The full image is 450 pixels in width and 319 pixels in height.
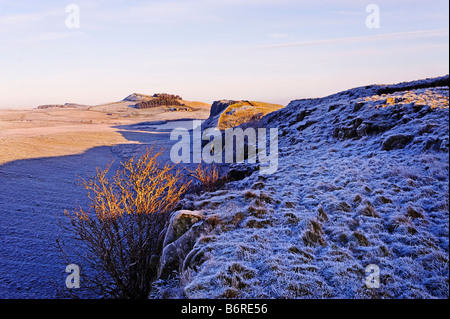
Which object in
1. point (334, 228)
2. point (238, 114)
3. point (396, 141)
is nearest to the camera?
point (334, 228)

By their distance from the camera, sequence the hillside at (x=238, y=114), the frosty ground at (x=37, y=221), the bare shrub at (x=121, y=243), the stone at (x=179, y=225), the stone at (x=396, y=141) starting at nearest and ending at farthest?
the bare shrub at (x=121, y=243)
the stone at (x=179, y=225)
the frosty ground at (x=37, y=221)
the stone at (x=396, y=141)
the hillside at (x=238, y=114)

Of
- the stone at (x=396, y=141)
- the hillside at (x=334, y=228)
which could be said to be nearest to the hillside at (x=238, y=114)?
the stone at (x=396, y=141)

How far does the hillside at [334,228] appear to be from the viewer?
4023 millimetres

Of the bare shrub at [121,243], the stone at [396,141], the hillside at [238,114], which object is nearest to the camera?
the bare shrub at [121,243]

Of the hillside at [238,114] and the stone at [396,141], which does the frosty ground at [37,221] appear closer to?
the stone at [396,141]

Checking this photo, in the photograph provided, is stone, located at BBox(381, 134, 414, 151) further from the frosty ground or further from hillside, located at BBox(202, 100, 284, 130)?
hillside, located at BBox(202, 100, 284, 130)

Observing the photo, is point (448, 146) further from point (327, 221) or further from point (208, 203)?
point (208, 203)

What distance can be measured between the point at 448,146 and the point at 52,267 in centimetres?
966

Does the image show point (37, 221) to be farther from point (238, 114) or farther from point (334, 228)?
point (238, 114)

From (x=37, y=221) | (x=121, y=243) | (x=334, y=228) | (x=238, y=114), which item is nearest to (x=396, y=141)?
(x=334, y=228)

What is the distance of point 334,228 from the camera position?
5.41 m

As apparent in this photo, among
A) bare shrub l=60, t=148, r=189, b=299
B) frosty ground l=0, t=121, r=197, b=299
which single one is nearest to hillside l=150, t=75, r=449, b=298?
bare shrub l=60, t=148, r=189, b=299

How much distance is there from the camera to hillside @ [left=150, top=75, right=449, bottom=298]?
13.2 feet

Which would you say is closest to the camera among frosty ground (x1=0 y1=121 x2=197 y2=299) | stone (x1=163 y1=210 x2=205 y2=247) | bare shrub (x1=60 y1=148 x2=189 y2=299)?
bare shrub (x1=60 y1=148 x2=189 y2=299)
